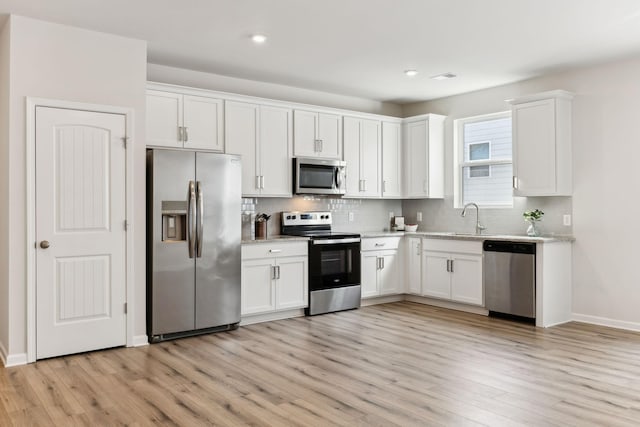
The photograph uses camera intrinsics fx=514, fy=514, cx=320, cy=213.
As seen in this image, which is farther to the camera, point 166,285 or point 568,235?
point 568,235

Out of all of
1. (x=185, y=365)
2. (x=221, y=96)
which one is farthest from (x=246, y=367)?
(x=221, y=96)

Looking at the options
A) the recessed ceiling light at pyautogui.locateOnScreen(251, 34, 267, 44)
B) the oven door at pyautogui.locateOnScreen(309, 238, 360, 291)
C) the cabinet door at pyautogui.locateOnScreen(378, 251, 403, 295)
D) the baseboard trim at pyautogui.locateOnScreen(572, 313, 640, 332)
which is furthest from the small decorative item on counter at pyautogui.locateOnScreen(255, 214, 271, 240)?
the baseboard trim at pyautogui.locateOnScreen(572, 313, 640, 332)

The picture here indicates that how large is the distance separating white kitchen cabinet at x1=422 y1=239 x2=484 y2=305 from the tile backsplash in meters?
0.96

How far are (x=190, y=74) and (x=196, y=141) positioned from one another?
85 cm

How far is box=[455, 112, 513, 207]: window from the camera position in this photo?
6074 millimetres

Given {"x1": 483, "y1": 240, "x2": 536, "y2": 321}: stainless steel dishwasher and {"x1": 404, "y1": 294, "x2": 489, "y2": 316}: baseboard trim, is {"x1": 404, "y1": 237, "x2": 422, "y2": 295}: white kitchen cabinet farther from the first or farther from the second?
{"x1": 483, "y1": 240, "x2": 536, "y2": 321}: stainless steel dishwasher

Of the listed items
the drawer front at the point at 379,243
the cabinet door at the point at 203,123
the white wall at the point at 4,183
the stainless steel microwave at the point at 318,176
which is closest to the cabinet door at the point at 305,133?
the stainless steel microwave at the point at 318,176

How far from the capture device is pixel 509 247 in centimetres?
533

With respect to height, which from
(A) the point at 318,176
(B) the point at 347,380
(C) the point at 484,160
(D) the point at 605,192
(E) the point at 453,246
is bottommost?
(B) the point at 347,380

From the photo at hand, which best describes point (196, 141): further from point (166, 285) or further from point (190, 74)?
point (166, 285)

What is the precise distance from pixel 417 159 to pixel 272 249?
2501mm

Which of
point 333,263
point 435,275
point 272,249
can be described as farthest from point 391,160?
point 272,249

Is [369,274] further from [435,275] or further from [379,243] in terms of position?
[435,275]

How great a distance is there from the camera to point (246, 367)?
12.5 feet
